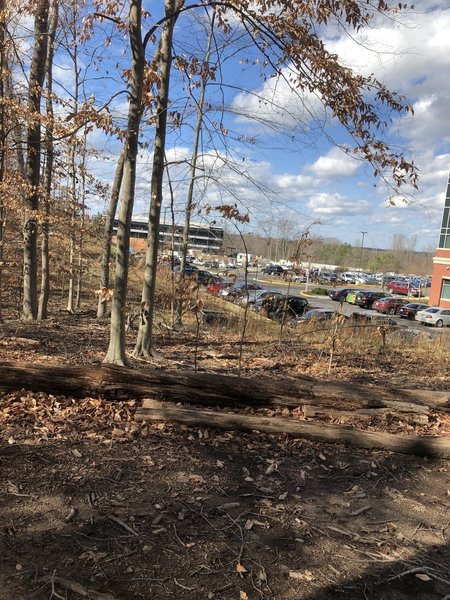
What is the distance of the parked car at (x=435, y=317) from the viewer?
122 feet

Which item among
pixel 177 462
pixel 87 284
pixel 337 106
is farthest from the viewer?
pixel 87 284

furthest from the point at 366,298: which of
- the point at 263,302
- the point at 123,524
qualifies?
the point at 123,524

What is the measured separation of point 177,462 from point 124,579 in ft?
4.28

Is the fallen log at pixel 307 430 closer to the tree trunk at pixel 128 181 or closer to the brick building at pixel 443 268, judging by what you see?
the tree trunk at pixel 128 181

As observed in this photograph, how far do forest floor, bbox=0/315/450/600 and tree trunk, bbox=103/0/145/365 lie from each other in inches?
67.1

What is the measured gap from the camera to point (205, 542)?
2.82 m

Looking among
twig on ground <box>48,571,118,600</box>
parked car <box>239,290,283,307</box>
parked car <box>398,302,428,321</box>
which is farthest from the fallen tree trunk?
parked car <box>398,302,428,321</box>

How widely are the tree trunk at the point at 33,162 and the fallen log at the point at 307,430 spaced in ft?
24.0

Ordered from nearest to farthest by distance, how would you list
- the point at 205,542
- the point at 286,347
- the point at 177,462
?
the point at 205,542
the point at 177,462
the point at 286,347

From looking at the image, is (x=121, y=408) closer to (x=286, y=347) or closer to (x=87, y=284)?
(x=286, y=347)

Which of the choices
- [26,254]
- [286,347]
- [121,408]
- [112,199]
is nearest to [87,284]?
[112,199]

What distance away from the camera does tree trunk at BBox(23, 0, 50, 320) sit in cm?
1024

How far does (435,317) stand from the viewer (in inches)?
1464

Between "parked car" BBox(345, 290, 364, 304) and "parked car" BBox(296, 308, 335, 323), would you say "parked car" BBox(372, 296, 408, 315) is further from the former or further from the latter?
"parked car" BBox(296, 308, 335, 323)
